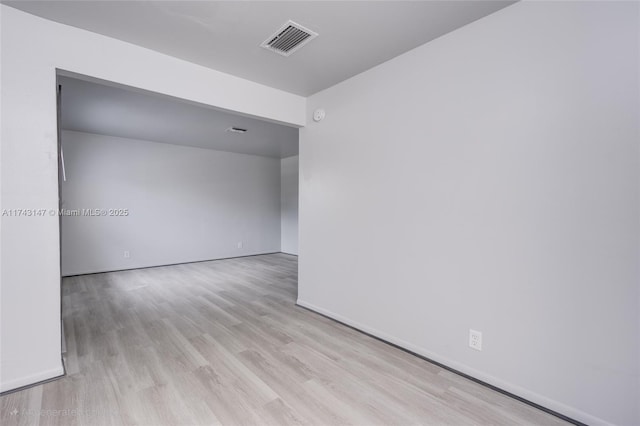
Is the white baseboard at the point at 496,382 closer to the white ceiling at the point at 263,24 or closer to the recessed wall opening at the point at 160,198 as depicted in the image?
the recessed wall opening at the point at 160,198

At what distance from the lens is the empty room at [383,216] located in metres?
1.56

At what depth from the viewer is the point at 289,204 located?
25.3 ft

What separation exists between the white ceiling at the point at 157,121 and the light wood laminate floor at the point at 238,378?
2.21 m

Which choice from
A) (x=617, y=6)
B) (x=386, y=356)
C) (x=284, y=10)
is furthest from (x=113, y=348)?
(x=617, y=6)

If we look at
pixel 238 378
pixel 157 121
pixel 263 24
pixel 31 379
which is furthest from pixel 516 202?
pixel 157 121

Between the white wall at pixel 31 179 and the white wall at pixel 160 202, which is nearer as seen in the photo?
the white wall at pixel 31 179

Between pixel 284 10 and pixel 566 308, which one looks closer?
pixel 566 308

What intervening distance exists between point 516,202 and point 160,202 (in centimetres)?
606

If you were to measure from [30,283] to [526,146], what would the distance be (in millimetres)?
3360

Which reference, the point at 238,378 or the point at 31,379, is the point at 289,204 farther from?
the point at 31,379

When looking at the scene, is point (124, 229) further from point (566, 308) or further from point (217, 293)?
point (566, 308)

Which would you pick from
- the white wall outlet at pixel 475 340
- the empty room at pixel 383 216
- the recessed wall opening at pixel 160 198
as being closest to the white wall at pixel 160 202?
the recessed wall opening at pixel 160 198

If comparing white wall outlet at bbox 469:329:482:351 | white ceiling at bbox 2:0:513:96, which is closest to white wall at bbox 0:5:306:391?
white ceiling at bbox 2:0:513:96

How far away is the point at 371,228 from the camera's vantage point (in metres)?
2.71
